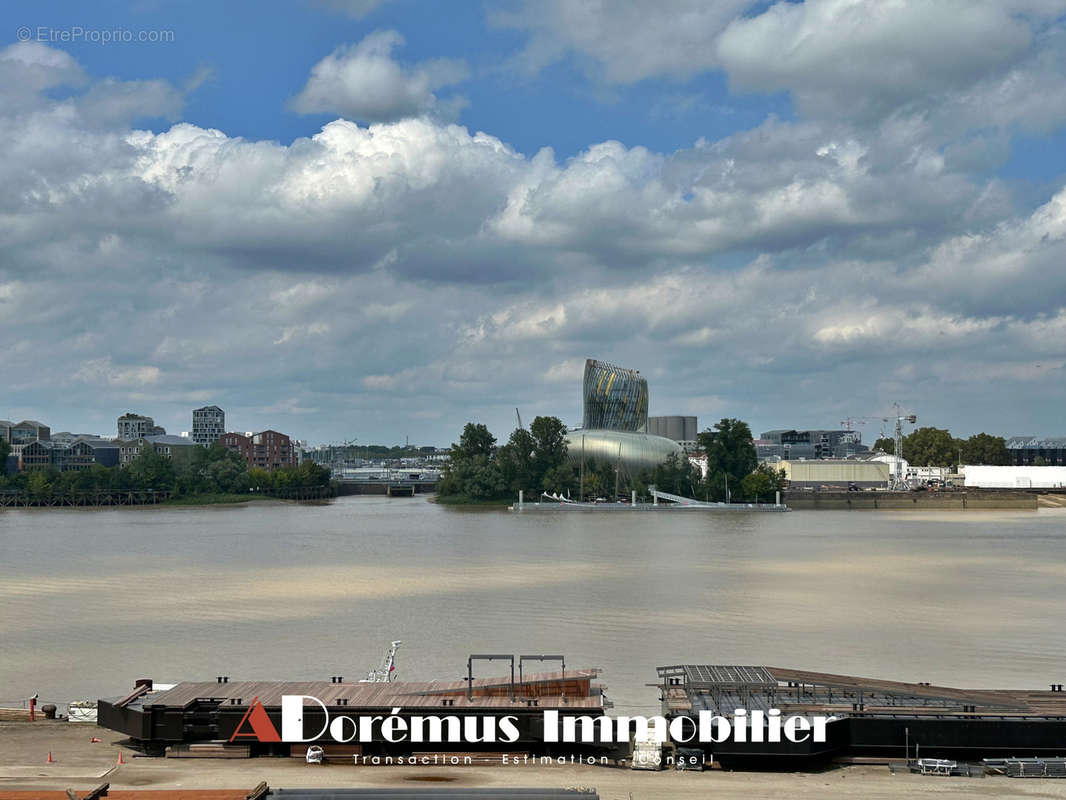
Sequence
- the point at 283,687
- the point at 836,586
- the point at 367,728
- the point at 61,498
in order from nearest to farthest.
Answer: the point at 367,728, the point at 283,687, the point at 836,586, the point at 61,498

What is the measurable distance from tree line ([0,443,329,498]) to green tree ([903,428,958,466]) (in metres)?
102

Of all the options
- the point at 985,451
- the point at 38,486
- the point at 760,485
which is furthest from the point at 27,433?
the point at 985,451

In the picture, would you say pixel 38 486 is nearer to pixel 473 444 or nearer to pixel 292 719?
pixel 473 444

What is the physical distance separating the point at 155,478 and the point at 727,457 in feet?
207

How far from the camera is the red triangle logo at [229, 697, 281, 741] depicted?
593 inches

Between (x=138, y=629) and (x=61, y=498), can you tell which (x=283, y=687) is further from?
(x=61, y=498)

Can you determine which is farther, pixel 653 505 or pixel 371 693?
pixel 653 505

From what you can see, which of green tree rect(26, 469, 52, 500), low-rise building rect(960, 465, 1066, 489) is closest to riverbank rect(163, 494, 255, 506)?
green tree rect(26, 469, 52, 500)

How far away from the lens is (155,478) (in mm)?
120750

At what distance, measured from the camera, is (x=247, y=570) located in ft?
155

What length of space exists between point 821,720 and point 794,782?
42.1 inches

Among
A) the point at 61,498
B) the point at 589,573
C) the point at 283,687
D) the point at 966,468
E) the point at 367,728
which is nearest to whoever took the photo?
the point at 367,728

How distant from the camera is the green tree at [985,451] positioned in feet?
558

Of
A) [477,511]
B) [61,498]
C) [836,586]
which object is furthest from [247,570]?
[61,498]
